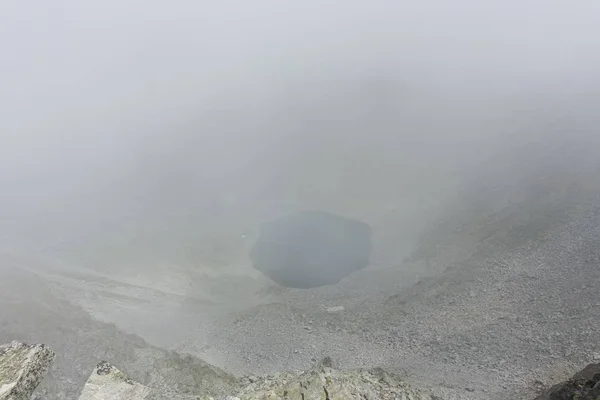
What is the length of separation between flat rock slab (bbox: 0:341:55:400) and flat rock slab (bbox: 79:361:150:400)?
152cm

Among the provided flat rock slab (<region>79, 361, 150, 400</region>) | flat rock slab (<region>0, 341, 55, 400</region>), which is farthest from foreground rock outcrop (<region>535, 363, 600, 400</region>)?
flat rock slab (<region>0, 341, 55, 400</region>)

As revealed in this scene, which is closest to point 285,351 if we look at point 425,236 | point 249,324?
point 249,324

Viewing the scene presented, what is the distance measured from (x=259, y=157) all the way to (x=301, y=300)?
23.6 m

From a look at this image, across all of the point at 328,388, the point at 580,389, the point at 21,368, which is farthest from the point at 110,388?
the point at 580,389

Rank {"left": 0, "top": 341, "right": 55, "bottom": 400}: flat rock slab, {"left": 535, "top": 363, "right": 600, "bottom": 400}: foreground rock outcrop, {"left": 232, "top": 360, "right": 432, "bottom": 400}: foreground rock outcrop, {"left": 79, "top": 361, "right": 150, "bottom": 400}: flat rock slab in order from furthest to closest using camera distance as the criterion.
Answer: {"left": 232, "top": 360, "right": 432, "bottom": 400}: foreground rock outcrop < {"left": 535, "top": 363, "right": 600, "bottom": 400}: foreground rock outcrop < {"left": 79, "top": 361, "right": 150, "bottom": 400}: flat rock slab < {"left": 0, "top": 341, "right": 55, "bottom": 400}: flat rock slab

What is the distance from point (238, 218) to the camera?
38.6 m

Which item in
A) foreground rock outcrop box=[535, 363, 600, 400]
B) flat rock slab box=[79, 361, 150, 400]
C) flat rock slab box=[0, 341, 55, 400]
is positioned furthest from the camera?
foreground rock outcrop box=[535, 363, 600, 400]

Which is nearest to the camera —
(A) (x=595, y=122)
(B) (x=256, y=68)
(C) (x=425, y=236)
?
(C) (x=425, y=236)

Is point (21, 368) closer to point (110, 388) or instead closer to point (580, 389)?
point (110, 388)

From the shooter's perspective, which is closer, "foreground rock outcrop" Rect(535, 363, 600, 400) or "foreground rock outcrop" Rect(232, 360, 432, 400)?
"foreground rock outcrop" Rect(535, 363, 600, 400)

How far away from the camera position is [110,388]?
43.7 feet

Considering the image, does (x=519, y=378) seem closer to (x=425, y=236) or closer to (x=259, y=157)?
(x=425, y=236)

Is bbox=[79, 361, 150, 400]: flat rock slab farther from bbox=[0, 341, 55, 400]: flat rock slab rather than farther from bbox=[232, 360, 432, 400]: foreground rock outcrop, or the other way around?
bbox=[232, 360, 432, 400]: foreground rock outcrop

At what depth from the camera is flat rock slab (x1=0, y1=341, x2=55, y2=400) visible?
11.4 meters
